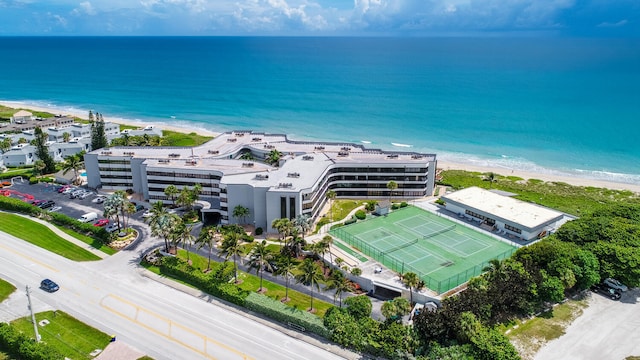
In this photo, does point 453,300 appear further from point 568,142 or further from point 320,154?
point 568,142

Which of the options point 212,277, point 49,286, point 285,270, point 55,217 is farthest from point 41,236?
point 285,270

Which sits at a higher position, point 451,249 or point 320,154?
point 320,154

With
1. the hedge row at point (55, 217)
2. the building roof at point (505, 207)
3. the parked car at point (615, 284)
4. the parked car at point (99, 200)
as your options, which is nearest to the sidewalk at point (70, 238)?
the hedge row at point (55, 217)

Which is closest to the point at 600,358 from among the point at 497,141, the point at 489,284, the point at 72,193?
the point at 489,284

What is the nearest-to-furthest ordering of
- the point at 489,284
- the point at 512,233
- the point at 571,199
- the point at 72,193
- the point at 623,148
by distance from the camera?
1. the point at 489,284
2. the point at 512,233
3. the point at 72,193
4. the point at 571,199
5. the point at 623,148

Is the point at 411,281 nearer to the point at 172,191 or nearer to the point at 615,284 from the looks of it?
the point at 615,284

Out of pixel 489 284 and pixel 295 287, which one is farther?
pixel 295 287
